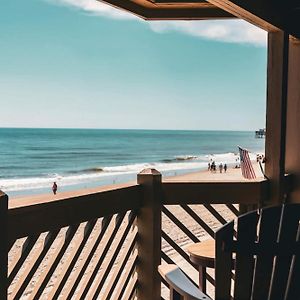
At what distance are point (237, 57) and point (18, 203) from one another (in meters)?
36.0

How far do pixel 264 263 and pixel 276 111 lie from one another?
5.86 ft

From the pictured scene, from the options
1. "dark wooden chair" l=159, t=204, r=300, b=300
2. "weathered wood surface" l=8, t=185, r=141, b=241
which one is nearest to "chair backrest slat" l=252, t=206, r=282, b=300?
"dark wooden chair" l=159, t=204, r=300, b=300

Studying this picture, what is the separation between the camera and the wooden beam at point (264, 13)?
2586 mm

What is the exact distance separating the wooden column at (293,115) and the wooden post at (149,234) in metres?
1.27

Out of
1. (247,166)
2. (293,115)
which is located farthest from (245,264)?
(247,166)

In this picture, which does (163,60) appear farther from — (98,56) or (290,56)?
(290,56)

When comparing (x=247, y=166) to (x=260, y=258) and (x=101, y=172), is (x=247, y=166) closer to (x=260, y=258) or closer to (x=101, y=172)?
(x=260, y=258)

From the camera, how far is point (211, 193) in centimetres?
288

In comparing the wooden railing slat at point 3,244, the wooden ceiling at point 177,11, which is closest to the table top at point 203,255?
the wooden railing slat at point 3,244

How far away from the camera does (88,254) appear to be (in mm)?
2330

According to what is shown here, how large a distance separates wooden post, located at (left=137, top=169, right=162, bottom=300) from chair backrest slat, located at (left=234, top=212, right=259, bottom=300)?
1.05m

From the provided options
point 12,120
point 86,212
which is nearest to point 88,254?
point 86,212

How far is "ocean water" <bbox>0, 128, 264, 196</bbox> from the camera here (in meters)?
18.5

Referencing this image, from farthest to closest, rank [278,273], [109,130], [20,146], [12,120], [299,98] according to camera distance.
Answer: [109,130], [12,120], [20,146], [299,98], [278,273]
